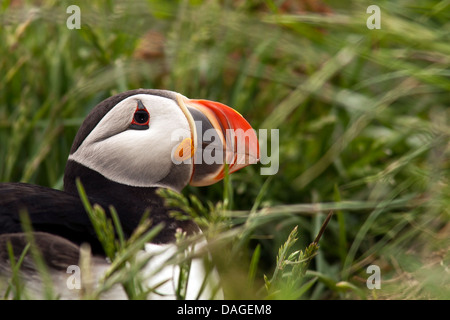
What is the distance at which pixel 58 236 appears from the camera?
134cm

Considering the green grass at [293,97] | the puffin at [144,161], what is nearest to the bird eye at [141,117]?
the puffin at [144,161]

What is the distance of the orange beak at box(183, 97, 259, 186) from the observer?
152 centimetres

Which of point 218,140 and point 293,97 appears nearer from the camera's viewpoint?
point 218,140

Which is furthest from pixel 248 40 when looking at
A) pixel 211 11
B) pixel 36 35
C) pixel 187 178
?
pixel 187 178

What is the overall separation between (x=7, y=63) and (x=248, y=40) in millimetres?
873

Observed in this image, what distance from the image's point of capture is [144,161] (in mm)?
1486

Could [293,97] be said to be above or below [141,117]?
above

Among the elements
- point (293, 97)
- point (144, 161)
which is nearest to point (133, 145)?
point (144, 161)

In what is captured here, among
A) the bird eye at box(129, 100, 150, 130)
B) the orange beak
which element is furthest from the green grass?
the bird eye at box(129, 100, 150, 130)

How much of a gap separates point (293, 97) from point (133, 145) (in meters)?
0.88

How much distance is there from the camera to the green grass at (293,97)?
1.92m

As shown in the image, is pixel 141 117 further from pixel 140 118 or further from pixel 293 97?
pixel 293 97

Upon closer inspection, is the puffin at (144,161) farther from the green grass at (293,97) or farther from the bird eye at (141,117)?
the green grass at (293,97)

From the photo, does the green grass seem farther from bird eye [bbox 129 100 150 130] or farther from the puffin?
bird eye [bbox 129 100 150 130]
